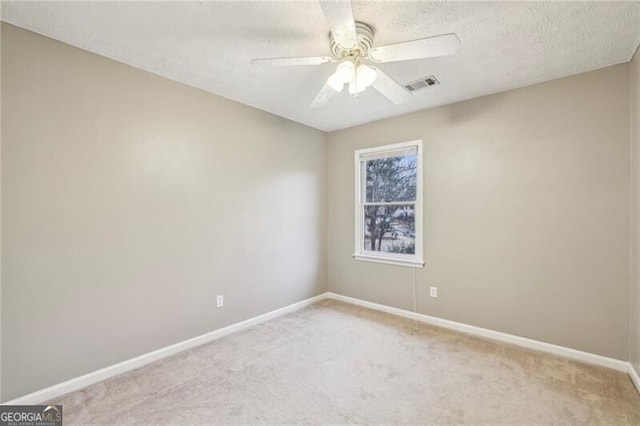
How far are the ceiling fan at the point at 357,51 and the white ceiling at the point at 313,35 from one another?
0.19 m

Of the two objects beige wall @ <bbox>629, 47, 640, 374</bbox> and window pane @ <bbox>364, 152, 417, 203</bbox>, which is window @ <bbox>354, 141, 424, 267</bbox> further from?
beige wall @ <bbox>629, 47, 640, 374</bbox>

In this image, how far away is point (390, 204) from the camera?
3859 millimetres

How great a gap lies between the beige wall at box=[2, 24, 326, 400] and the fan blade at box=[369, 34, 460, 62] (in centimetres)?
191

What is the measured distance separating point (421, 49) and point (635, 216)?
7.03 feet

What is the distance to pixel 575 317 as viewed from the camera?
2.62 metres

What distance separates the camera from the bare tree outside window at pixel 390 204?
369cm

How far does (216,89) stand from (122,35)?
939mm

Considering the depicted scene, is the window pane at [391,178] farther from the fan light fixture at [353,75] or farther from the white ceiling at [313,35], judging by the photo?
Answer: the fan light fixture at [353,75]

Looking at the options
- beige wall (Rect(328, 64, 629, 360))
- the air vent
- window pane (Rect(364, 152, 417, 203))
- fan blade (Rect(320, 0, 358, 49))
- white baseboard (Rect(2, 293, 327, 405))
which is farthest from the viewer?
window pane (Rect(364, 152, 417, 203))

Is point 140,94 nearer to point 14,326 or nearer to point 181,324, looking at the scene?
point 14,326

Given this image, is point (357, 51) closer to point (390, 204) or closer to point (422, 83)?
point (422, 83)

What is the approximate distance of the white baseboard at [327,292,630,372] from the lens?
2479 millimetres

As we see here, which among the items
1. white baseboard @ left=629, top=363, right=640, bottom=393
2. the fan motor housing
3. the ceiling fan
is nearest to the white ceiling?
the fan motor housing

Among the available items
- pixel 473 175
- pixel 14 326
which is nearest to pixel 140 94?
pixel 14 326
